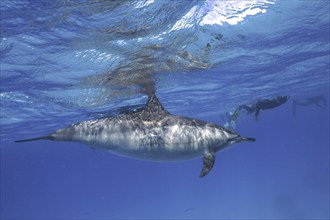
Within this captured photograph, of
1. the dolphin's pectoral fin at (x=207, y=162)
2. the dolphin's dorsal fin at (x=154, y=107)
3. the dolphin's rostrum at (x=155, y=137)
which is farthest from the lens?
the dolphin's dorsal fin at (x=154, y=107)

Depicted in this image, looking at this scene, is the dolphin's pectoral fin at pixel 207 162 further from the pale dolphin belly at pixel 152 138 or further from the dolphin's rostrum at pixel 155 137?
the pale dolphin belly at pixel 152 138

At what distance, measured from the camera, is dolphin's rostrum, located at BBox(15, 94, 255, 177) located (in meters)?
6.40

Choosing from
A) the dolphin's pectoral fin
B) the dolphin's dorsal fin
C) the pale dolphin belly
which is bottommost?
the dolphin's pectoral fin

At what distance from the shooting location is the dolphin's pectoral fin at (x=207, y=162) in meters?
5.87

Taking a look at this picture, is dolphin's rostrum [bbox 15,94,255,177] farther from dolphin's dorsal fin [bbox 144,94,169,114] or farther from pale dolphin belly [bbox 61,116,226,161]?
dolphin's dorsal fin [bbox 144,94,169,114]

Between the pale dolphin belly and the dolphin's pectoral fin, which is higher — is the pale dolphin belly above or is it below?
above

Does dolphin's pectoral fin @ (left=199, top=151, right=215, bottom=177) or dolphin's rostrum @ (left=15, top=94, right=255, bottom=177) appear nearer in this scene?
dolphin's pectoral fin @ (left=199, top=151, right=215, bottom=177)

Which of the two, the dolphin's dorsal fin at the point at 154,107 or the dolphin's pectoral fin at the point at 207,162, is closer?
the dolphin's pectoral fin at the point at 207,162

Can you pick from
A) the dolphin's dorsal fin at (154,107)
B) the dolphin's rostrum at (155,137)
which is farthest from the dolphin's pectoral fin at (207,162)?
the dolphin's dorsal fin at (154,107)

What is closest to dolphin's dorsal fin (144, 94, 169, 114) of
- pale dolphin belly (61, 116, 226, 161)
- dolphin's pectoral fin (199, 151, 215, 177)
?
pale dolphin belly (61, 116, 226, 161)

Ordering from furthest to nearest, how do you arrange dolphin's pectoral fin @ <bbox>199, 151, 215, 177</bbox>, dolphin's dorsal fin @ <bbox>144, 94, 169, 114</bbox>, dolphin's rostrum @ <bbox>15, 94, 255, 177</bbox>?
dolphin's dorsal fin @ <bbox>144, 94, 169, 114</bbox> → dolphin's rostrum @ <bbox>15, 94, 255, 177</bbox> → dolphin's pectoral fin @ <bbox>199, 151, 215, 177</bbox>

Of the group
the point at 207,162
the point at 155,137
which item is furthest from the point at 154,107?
the point at 207,162

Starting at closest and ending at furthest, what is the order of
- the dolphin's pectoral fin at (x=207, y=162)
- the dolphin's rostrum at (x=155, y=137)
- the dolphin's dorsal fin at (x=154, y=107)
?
1. the dolphin's pectoral fin at (x=207, y=162)
2. the dolphin's rostrum at (x=155, y=137)
3. the dolphin's dorsal fin at (x=154, y=107)

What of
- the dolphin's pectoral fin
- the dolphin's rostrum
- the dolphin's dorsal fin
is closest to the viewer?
the dolphin's pectoral fin
